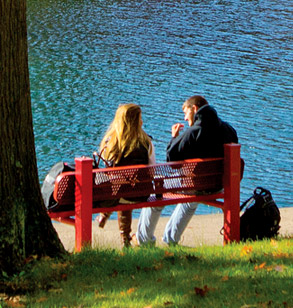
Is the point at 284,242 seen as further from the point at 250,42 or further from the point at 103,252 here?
the point at 250,42

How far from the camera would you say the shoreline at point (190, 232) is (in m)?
7.39

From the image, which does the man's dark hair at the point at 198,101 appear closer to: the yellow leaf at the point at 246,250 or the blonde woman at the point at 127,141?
the blonde woman at the point at 127,141

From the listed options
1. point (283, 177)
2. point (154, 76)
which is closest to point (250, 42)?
point (154, 76)

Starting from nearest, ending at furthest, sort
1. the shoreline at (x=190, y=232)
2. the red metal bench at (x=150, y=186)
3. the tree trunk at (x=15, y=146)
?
the tree trunk at (x=15, y=146)
the red metal bench at (x=150, y=186)
the shoreline at (x=190, y=232)

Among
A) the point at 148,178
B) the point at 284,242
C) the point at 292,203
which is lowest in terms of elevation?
the point at 292,203

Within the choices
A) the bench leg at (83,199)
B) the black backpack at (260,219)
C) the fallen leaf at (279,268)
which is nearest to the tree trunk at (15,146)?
the bench leg at (83,199)

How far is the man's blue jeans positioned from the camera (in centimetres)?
691

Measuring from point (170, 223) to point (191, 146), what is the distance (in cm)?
78

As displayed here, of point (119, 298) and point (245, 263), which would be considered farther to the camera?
point (245, 263)

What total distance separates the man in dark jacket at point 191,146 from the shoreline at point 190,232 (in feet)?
0.88

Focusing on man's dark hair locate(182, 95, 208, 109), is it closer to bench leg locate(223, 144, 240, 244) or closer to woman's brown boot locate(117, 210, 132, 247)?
bench leg locate(223, 144, 240, 244)

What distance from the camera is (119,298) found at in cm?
491

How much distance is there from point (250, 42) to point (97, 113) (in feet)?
37.8

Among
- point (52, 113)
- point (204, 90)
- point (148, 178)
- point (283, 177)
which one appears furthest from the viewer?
point (204, 90)
